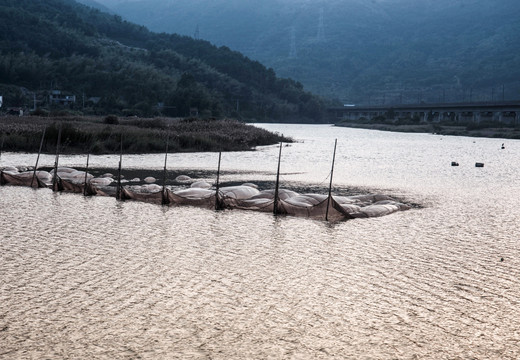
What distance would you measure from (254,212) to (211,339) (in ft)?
51.1

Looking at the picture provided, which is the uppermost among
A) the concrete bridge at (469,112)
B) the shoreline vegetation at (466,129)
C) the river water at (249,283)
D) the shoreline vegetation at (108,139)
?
the concrete bridge at (469,112)

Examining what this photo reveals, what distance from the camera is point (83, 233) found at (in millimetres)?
21797

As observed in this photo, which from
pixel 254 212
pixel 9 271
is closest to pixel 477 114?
pixel 254 212

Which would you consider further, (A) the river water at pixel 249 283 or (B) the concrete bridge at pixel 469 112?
(B) the concrete bridge at pixel 469 112

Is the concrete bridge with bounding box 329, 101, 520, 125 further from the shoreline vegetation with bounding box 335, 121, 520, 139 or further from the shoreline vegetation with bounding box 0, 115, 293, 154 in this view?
the shoreline vegetation with bounding box 0, 115, 293, 154

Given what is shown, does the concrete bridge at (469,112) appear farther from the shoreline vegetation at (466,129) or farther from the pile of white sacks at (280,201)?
the pile of white sacks at (280,201)

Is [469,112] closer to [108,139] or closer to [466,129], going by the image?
[466,129]

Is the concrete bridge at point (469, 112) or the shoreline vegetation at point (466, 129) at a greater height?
the concrete bridge at point (469, 112)

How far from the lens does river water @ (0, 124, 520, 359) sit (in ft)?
38.6

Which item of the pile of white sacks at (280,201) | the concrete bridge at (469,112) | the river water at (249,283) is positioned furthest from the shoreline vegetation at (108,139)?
the concrete bridge at (469,112)

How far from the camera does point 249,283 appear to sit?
1595 centimetres

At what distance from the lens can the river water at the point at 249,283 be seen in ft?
38.6

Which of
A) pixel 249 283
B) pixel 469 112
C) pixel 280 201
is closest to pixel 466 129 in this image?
pixel 469 112

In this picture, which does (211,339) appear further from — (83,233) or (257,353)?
(83,233)
